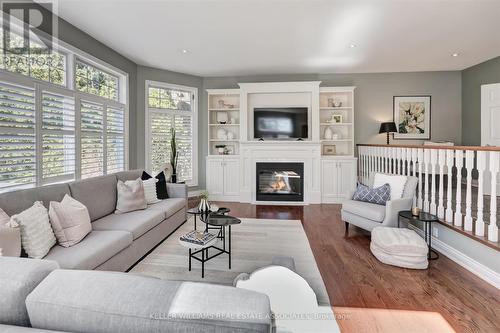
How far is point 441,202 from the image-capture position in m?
3.11

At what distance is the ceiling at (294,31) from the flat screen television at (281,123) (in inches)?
36.7

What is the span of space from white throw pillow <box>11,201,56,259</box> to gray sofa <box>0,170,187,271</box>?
0.08m

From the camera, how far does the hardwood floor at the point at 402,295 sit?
5.97ft

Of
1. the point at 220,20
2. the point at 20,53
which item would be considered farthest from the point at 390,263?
the point at 20,53

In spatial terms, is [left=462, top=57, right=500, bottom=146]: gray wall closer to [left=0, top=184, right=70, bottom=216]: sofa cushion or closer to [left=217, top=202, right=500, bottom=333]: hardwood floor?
[left=217, top=202, right=500, bottom=333]: hardwood floor

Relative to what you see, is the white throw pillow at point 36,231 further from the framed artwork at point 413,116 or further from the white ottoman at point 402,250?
the framed artwork at point 413,116

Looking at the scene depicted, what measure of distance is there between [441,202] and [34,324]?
3796 mm

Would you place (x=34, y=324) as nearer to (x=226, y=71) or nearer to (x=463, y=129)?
(x=226, y=71)

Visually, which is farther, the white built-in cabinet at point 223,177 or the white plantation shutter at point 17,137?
the white built-in cabinet at point 223,177

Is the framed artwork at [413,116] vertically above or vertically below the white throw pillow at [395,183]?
above

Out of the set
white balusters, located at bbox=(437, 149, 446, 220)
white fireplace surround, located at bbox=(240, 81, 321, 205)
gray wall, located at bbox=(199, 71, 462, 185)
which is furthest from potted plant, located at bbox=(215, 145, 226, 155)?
white balusters, located at bbox=(437, 149, 446, 220)

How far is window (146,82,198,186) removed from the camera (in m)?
5.40

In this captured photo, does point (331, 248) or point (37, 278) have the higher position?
point (37, 278)

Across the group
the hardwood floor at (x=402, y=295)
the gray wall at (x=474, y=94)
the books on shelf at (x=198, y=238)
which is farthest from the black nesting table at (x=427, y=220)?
the gray wall at (x=474, y=94)
